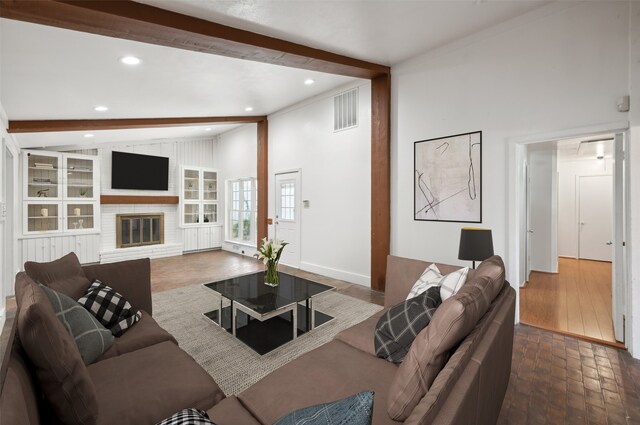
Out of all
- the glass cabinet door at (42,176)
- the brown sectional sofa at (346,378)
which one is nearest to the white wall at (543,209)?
the brown sectional sofa at (346,378)

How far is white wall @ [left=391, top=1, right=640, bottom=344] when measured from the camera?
9.05ft

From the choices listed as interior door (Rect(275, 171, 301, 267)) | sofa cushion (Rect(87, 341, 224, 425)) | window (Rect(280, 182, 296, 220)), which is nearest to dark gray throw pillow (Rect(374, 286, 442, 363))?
sofa cushion (Rect(87, 341, 224, 425))

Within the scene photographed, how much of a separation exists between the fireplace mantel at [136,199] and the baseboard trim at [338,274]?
395 cm

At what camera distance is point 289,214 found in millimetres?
6238

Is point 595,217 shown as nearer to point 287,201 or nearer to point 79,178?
point 287,201

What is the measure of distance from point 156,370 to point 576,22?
4.42 m

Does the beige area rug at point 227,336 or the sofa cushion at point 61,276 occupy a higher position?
the sofa cushion at point 61,276

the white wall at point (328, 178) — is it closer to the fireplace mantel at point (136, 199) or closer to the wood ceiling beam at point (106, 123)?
the wood ceiling beam at point (106, 123)

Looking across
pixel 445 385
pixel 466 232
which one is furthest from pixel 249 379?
pixel 466 232

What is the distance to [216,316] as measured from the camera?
340cm

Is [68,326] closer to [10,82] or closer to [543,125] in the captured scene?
[10,82]

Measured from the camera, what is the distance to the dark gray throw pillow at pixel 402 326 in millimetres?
1576

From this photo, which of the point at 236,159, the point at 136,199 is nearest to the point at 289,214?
the point at 236,159

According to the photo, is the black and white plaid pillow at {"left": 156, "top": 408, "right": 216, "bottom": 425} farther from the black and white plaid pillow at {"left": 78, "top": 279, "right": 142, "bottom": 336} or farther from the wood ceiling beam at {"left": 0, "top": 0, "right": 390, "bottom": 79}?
the wood ceiling beam at {"left": 0, "top": 0, "right": 390, "bottom": 79}
